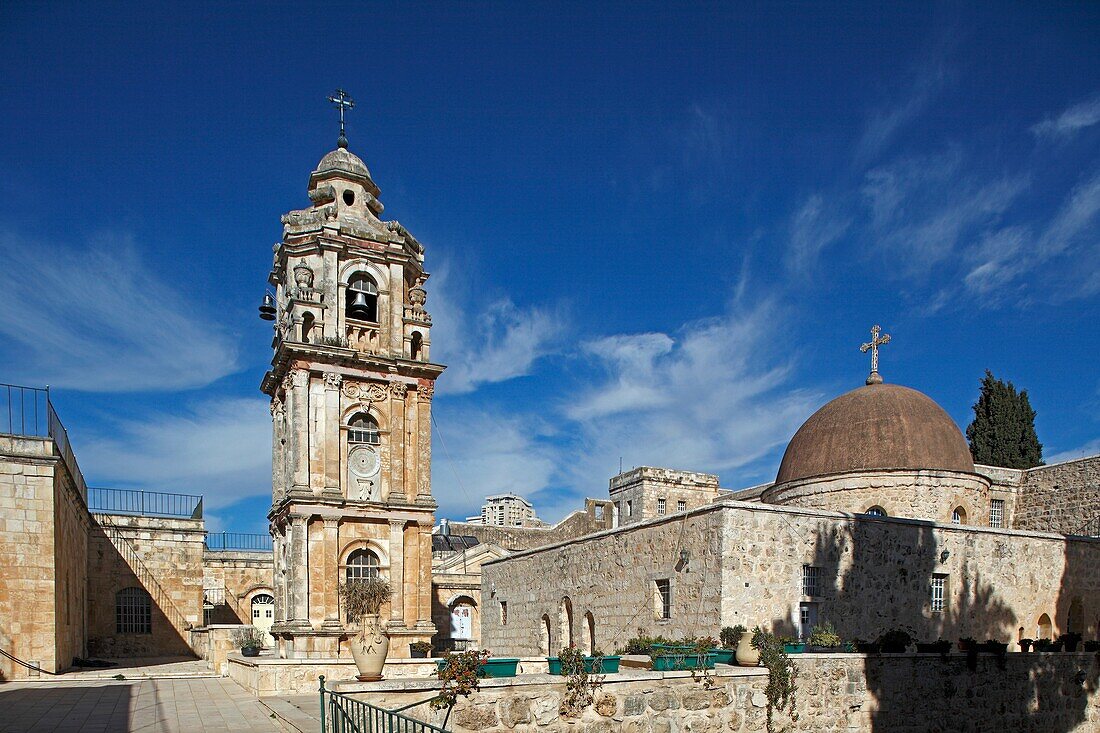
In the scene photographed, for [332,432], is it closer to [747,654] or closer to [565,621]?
[565,621]

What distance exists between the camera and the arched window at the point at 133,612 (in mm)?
32656

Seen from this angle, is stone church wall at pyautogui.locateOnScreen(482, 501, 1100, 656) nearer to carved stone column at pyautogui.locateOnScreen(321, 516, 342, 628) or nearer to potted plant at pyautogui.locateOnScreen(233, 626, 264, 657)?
carved stone column at pyautogui.locateOnScreen(321, 516, 342, 628)

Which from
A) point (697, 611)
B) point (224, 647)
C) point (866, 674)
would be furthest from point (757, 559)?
point (224, 647)

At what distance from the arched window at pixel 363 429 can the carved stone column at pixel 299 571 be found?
2926 millimetres

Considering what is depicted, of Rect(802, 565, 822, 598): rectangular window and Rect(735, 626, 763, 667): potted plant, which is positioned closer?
Rect(735, 626, 763, 667): potted plant

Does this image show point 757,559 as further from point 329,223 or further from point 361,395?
point 329,223

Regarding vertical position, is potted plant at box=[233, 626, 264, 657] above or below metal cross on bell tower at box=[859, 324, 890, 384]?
below

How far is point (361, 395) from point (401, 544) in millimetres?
4658

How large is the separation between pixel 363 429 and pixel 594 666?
1274 centimetres

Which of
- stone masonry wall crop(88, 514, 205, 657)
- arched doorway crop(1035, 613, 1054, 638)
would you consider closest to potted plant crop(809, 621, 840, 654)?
A: arched doorway crop(1035, 613, 1054, 638)

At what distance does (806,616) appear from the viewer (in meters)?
18.6

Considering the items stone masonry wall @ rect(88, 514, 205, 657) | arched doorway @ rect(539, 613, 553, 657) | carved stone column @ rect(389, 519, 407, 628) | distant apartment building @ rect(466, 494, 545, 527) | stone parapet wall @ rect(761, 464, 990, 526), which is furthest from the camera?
distant apartment building @ rect(466, 494, 545, 527)

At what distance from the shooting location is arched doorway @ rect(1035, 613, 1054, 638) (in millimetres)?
22139

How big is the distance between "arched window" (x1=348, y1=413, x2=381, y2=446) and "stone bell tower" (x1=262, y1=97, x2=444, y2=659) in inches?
1.2
